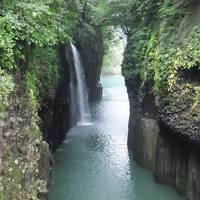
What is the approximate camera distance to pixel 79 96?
976 inches

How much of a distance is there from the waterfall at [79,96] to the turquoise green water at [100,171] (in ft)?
5.79

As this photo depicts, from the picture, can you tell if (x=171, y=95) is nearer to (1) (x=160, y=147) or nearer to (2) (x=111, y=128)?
(1) (x=160, y=147)

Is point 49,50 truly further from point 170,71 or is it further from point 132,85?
point 170,71

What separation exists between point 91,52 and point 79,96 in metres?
4.24

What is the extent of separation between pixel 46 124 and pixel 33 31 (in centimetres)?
742

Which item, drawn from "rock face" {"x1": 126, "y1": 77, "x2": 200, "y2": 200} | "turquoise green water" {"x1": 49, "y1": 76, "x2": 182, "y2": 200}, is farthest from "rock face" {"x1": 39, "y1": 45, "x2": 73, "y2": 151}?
"rock face" {"x1": 126, "y1": 77, "x2": 200, "y2": 200}

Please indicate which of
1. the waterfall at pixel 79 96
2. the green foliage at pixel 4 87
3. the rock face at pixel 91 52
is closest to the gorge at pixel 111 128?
the green foliage at pixel 4 87

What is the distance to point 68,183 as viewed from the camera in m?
13.9

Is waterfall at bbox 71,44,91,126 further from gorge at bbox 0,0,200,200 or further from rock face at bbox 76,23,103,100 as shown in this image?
gorge at bbox 0,0,200,200

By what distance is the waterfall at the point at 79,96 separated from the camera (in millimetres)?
23700

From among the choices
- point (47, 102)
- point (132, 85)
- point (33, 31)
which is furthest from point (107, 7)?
point (33, 31)

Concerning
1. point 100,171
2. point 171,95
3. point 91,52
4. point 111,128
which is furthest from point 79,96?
point 171,95

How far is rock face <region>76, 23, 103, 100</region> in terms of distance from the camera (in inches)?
1013

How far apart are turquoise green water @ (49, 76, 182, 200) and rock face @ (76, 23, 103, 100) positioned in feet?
19.6
